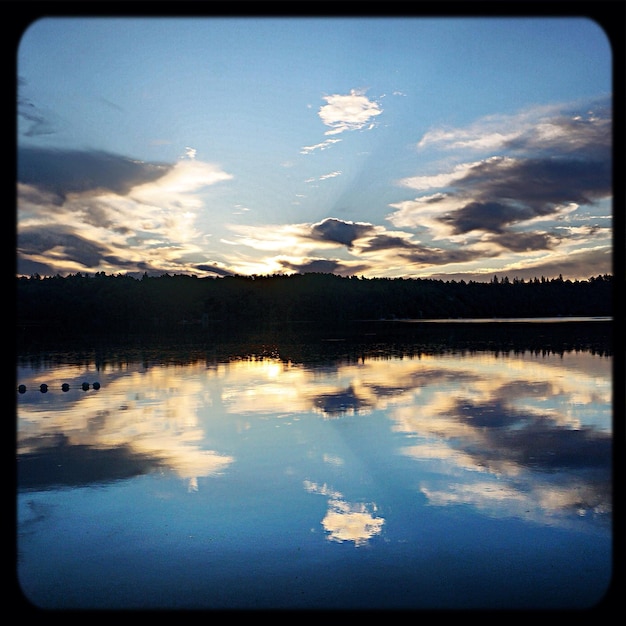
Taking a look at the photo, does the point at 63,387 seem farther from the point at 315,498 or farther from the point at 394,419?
the point at 315,498

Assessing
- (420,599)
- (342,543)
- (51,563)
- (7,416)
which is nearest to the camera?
(7,416)

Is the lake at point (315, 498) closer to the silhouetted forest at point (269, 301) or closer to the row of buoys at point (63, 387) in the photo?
the row of buoys at point (63, 387)

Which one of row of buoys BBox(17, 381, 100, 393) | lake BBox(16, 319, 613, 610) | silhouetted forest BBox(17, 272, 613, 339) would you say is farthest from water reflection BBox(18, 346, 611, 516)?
silhouetted forest BBox(17, 272, 613, 339)

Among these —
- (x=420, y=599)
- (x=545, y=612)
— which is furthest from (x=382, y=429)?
(x=545, y=612)

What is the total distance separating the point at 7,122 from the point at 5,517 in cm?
119

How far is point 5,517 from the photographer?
5.66 feet

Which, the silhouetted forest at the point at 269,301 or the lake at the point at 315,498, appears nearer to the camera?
the lake at the point at 315,498

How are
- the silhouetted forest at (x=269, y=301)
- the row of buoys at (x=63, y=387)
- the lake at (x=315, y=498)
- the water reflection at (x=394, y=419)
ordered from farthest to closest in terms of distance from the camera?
the silhouetted forest at (x=269, y=301) < the row of buoys at (x=63, y=387) < the water reflection at (x=394, y=419) < the lake at (x=315, y=498)

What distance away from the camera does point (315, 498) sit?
542 cm

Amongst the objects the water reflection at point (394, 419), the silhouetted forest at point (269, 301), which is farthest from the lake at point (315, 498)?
the silhouetted forest at point (269, 301)

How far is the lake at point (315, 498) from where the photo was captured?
12.0ft

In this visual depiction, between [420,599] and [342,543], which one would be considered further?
[342,543]

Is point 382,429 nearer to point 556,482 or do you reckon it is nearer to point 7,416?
point 556,482

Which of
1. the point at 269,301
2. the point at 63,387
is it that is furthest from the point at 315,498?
the point at 269,301
